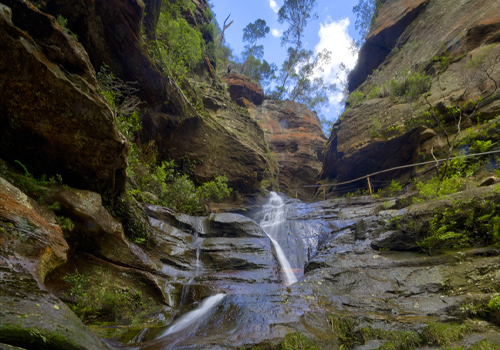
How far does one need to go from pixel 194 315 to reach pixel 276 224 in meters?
8.09

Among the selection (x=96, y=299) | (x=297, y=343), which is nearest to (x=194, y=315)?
(x=96, y=299)

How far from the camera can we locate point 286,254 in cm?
952

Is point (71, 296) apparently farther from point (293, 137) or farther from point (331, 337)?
point (293, 137)

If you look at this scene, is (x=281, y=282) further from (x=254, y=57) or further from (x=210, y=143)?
(x=254, y=57)

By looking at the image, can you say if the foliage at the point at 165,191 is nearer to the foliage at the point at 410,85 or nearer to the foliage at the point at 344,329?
the foliage at the point at 344,329

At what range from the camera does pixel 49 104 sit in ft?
13.6

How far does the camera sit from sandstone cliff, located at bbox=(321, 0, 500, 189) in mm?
10953

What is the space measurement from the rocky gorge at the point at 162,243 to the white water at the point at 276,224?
151mm

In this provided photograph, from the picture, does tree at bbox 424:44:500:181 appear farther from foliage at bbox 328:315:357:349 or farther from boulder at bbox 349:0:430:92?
boulder at bbox 349:0:430:92

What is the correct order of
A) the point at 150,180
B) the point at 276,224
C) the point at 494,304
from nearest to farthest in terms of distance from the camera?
the point at 494,304
the point at 150,180
the point at 276,224

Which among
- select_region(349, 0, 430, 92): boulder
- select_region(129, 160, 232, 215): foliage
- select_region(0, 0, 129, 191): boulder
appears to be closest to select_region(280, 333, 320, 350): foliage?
select_region(0, 0, 129, 191): boulder

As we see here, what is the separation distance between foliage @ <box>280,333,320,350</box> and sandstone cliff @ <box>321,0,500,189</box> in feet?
36.9

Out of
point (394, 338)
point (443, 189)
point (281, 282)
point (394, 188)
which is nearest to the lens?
point (394, 338)

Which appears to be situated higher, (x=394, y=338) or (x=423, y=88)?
(x=423, y=88)
